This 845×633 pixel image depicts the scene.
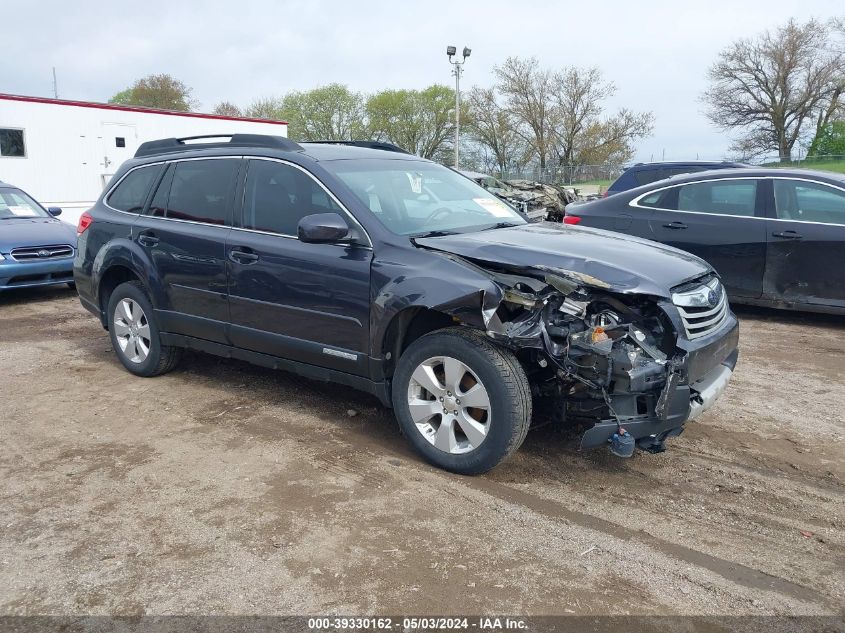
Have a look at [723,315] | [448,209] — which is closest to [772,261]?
[723,315]

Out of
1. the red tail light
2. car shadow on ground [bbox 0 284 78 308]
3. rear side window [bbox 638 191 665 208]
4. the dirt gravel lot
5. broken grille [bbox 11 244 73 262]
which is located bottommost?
the dirt gravel lot

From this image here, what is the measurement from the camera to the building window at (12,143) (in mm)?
16109

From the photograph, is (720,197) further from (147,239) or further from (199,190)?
(147,239)

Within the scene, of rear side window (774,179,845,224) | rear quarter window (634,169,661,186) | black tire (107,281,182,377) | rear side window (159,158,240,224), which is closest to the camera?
rear side window (159,158,240,224)

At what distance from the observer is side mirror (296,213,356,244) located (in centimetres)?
414

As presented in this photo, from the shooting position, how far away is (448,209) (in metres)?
4.79

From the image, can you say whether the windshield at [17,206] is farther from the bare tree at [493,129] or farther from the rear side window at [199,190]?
the bare tree at [493,129]

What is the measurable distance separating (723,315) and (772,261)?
3336 mm

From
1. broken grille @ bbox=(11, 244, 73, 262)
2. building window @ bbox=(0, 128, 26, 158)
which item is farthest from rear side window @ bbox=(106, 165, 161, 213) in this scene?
building window @ bbox=(0, 128, 26, 158)

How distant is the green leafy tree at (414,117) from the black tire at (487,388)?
52718 mm

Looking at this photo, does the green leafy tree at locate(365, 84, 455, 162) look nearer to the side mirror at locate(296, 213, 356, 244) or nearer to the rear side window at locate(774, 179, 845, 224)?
the rear side window at locate(774, 179, 845, 224)

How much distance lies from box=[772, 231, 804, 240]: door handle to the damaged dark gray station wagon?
318 centimetres

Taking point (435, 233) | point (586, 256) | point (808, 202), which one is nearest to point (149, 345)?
point (435, 233)

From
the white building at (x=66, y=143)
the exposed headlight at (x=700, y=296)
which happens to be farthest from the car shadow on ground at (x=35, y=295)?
the exposed headlight at (x=700, y=296)
